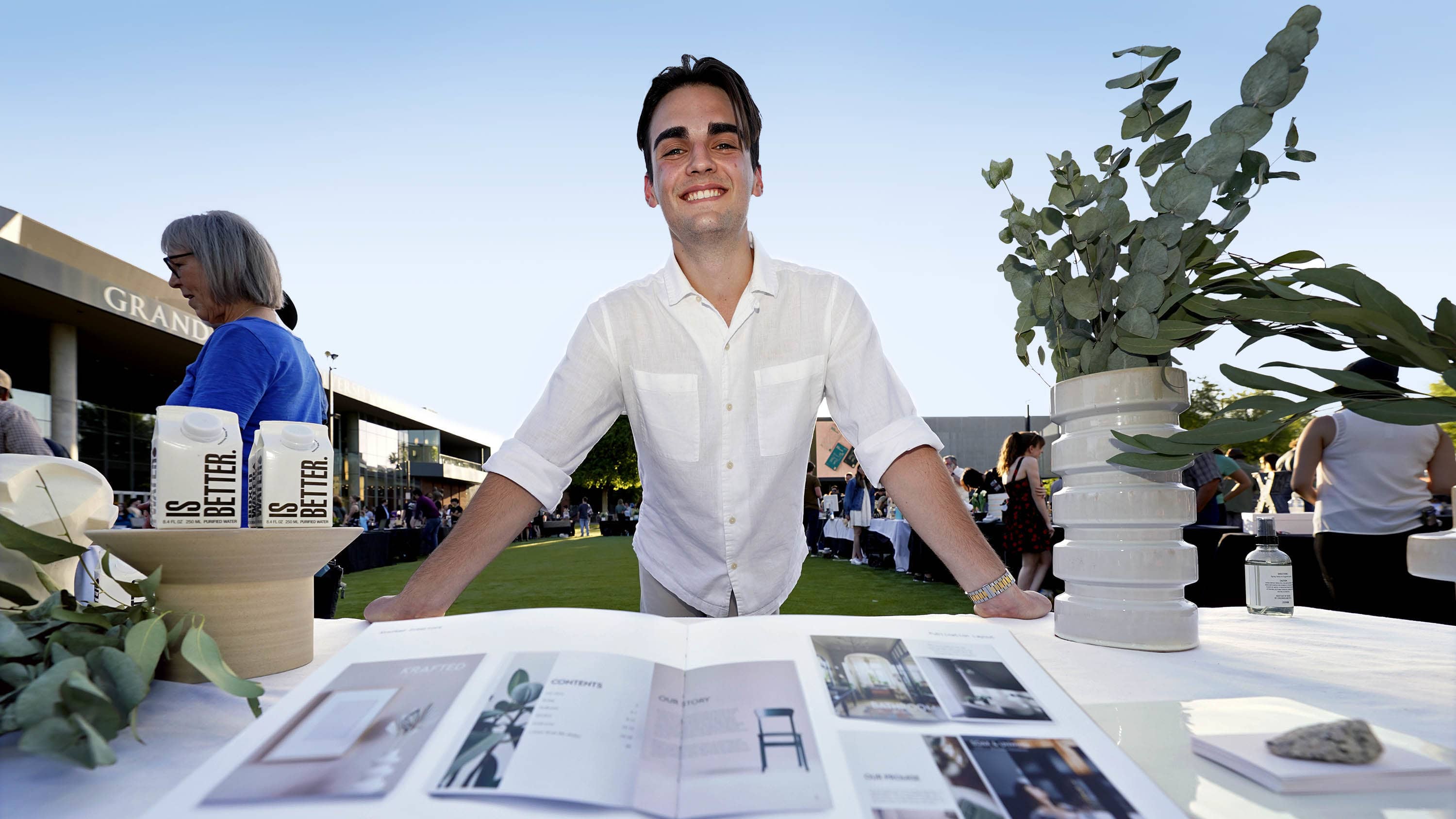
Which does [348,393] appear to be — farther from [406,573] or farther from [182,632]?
[182,632]

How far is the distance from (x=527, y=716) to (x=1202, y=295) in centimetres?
97

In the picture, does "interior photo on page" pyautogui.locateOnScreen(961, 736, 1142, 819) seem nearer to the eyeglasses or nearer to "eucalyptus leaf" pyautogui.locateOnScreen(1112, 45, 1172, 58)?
"eucalyptus leaf" pyautogui.locateOnScreen(1112, 45, 1172, 58)

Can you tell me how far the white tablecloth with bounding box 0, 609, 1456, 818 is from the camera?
555mm

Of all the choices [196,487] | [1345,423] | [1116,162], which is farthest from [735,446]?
[1345,423]

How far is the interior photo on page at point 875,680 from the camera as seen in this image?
607 mm

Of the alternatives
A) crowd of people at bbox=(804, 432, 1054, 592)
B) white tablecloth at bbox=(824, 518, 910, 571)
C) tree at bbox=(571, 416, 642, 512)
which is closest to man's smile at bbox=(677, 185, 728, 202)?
crowd of people at bbox=(804, 432, 1054, 592)

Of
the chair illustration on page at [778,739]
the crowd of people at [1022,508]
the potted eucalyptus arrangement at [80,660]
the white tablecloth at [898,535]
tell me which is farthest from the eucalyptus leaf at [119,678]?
the white tablecloth at [898,535]

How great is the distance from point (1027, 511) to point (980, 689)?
19.6 feet

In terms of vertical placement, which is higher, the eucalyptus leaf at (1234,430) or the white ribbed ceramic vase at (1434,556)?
the eucalyptus leaf at (1234,430)

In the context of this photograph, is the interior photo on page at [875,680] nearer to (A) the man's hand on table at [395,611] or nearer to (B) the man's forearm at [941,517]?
(B) the man's forearm at [941,517]

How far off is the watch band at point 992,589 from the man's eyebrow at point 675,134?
105 cm

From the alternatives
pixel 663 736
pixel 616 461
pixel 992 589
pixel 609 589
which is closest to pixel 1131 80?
pixel 992 589

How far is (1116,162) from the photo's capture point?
3.59ft

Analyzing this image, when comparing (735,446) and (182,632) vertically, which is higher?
(735,446)
